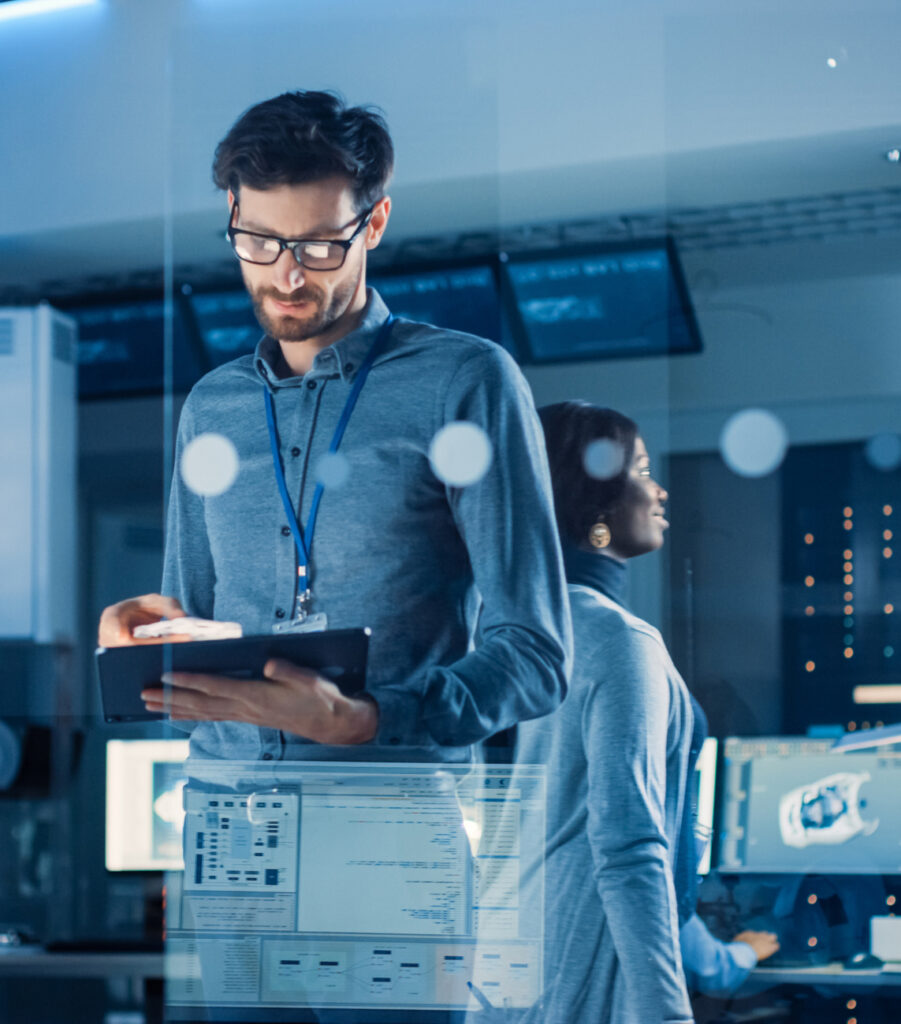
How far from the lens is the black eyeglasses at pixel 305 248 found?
5.81ft

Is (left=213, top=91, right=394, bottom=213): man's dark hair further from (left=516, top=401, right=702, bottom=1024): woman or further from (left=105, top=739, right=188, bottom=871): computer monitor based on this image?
(left=105, top=739, right=188, bottom=871): computer monitor

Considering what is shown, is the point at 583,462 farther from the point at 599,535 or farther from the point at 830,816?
the point at 830,816

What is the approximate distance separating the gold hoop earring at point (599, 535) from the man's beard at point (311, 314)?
1.57ft

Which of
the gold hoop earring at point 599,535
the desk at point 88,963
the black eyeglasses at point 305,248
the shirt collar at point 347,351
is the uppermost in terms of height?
the black eyeglasses at point 305,248

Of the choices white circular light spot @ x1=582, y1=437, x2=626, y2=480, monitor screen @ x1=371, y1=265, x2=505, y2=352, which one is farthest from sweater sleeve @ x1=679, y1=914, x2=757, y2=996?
monitor screen @ x1=371, y1=265, x2=505, y2=352

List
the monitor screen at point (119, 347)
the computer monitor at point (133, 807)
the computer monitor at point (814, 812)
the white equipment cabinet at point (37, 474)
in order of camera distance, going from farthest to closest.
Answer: the computer monitor at point (133, 807) < the white equipment cabinet at point (37, 474) < the monitor screen at point (119, 347) < the computer monitor at point (814, 812)

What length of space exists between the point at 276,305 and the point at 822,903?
1.13 meters

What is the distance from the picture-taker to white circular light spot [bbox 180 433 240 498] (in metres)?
1.83

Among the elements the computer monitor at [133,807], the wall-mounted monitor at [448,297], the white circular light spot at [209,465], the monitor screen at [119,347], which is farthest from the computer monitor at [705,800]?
the computer monitor at [133,807]

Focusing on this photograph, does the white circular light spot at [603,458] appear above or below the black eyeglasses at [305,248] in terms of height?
below

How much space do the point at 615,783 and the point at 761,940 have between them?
11.2 inches

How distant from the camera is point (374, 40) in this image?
1.92 meters

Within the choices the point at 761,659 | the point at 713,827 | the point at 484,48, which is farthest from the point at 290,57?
the point at 713,827

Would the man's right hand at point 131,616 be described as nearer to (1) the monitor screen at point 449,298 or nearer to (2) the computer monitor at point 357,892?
(2) the computer monitor at point 357,892
